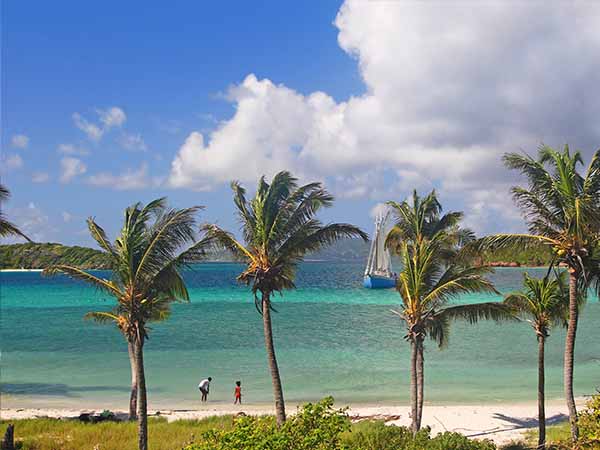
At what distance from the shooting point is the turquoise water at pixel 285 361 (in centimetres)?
2858

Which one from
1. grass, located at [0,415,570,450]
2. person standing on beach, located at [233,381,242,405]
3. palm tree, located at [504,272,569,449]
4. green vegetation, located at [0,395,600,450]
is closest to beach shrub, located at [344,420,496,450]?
green vegetation, located at [0,395,600,450]

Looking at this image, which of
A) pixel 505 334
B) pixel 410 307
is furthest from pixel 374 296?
pixel 410 307

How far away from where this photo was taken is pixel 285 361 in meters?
37.0

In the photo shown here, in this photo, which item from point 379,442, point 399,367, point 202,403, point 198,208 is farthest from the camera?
point 399,367

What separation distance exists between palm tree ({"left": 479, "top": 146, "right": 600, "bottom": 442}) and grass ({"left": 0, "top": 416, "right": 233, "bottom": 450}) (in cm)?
1178

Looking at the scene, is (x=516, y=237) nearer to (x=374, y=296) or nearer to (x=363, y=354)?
(x=363, y=354)

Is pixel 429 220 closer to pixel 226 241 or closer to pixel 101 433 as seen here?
pixel 226 241

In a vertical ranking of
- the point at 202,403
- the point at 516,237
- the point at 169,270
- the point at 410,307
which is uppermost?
the point at 516,237

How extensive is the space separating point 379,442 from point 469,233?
9347mm

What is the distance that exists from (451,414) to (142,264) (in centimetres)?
1574

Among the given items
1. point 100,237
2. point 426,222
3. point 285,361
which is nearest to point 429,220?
point 426,222

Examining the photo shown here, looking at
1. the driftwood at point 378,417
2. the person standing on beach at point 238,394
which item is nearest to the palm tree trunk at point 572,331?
the driftwood at point 378,417

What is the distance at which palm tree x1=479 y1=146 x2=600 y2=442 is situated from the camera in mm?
14234

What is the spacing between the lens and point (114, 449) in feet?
55.2
